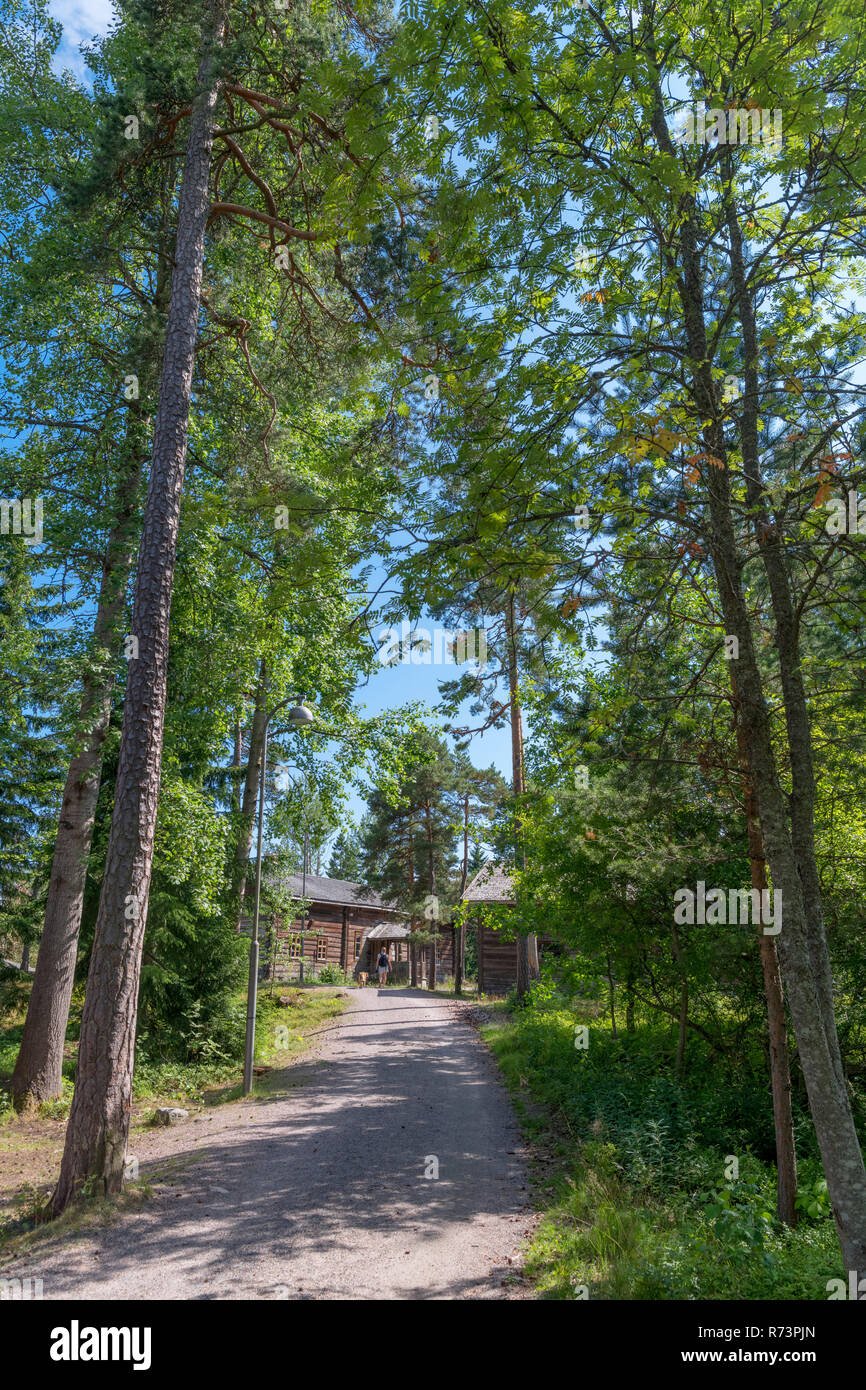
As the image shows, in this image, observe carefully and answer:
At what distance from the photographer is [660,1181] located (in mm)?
6484

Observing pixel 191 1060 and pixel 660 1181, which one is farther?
pixel 191 1060

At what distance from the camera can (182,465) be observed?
825cm

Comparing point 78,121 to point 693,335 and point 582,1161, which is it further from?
point 582,1161

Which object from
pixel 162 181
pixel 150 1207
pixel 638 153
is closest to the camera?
pixel 638 153

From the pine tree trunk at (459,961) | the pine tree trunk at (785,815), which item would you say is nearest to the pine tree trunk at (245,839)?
the pine tree trunk at (785,815)

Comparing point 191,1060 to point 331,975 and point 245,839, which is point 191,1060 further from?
point 331,975

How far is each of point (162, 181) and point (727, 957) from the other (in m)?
13.0

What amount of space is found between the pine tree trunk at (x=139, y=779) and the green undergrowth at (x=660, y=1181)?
380 centimetres

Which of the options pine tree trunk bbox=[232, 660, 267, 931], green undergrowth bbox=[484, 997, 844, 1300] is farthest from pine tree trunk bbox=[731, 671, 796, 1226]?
pine tree trunk bbox=[232, 660, 267, 931]

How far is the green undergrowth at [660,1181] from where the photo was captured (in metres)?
4.38

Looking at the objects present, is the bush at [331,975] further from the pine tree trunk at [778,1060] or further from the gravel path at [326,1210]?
the pine tree trunk at [778,1060]

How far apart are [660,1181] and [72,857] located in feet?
27.5

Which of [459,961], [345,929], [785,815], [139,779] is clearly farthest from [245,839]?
[345,929]
